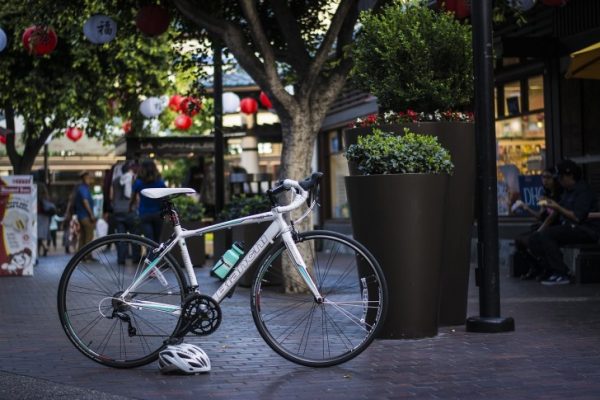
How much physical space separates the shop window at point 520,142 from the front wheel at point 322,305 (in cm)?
947

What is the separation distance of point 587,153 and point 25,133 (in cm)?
1753

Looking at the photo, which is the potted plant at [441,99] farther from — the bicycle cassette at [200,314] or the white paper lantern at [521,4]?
the white paper lantern at [521,4]

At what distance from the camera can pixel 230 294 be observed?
21.2 ft

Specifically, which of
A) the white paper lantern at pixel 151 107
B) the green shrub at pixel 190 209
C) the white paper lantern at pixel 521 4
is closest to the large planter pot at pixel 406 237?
the white paper lantern at pixel 521 4

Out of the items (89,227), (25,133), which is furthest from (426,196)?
(25,133)

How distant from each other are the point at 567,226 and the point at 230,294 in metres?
6.86

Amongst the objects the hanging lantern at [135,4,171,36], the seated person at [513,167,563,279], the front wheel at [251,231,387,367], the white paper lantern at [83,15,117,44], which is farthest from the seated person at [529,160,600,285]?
the front wheel at [251,231,387,367]

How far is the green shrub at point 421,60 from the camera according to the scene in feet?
26.2

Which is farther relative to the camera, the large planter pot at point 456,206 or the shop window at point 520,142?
the shop window at point 520,142

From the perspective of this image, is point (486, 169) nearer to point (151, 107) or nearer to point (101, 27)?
point (101, 27)

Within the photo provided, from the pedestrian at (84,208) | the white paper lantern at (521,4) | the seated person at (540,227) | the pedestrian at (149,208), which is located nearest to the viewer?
the white paper lantern at (521,4)

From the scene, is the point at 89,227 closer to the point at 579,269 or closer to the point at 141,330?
the point at 579,269

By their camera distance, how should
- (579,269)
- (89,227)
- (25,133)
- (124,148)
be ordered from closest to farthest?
1. (579,269)
2. (89,227)
3. (124,148)
4. (25,133)

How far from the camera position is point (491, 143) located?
7.91m
